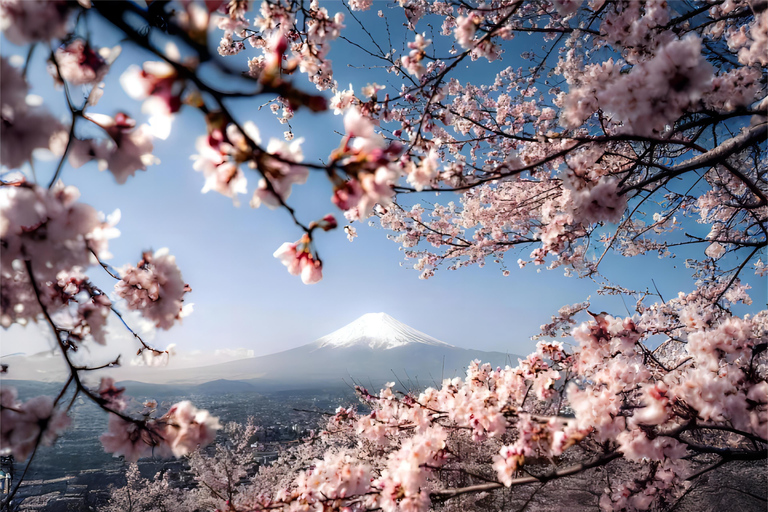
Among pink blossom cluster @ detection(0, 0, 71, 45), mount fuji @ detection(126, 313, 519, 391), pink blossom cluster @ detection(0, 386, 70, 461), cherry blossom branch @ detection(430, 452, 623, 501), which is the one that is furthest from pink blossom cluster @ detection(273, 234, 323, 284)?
mount fuji @ detection(126, 313, 519, 391)

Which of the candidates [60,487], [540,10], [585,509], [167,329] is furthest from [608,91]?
[60,487]

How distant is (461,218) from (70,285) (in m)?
5.31

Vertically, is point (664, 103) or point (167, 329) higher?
point (664, 103)

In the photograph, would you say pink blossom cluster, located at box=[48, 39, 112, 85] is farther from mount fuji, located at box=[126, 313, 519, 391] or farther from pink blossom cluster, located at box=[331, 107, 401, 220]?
mount fuji, located at box=[126, 313, 519, 391]

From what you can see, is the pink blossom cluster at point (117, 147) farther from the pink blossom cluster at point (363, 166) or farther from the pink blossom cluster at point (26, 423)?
the pink blossom cluster at point (26, 423)

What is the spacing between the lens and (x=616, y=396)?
5.70ft

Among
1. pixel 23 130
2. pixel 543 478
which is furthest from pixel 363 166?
pixel 543 478

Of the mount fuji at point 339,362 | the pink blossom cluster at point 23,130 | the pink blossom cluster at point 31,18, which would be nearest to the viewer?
the pink blossom cluster at point 31,18

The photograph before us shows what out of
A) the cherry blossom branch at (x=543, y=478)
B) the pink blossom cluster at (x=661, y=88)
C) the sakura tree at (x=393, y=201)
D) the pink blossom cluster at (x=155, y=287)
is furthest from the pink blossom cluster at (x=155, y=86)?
the cherry blossom branch at (x=543, y=478)

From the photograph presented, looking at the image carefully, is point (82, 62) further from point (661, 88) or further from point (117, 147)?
point (661, 88)

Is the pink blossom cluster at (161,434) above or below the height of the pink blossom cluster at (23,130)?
below

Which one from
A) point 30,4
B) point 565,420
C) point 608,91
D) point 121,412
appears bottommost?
point 565,420

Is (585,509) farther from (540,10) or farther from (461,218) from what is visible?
(540,10)

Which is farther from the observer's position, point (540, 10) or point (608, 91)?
point (540, 10)
